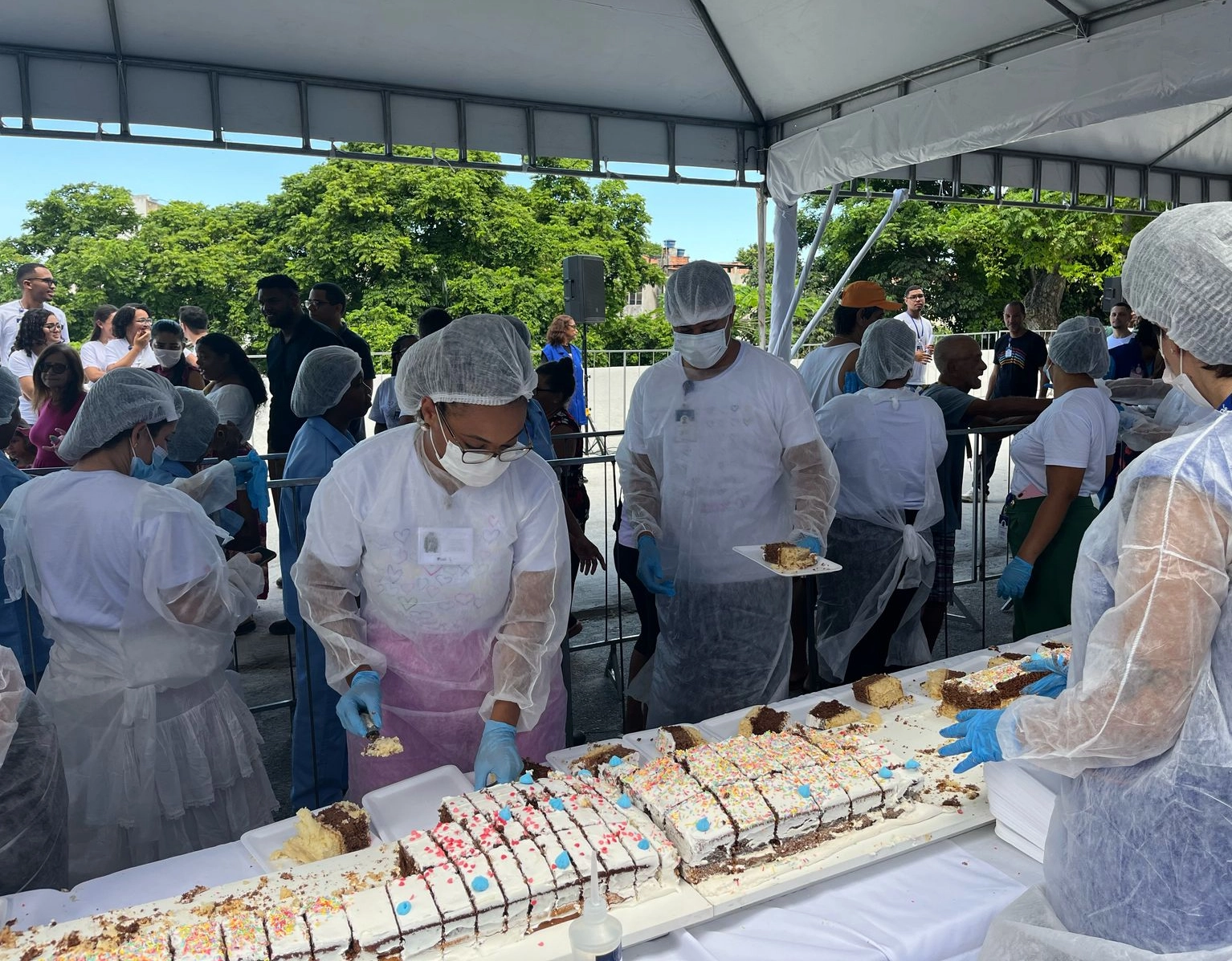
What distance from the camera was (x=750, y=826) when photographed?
185cm

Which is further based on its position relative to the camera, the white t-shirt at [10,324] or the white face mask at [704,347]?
the white t-shirt at [10,324]

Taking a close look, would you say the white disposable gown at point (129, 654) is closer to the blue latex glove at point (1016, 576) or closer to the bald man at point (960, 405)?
the blue latex glove at point (1016, 576)

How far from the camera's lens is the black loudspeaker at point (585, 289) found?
823 cm

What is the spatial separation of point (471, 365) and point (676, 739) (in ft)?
3.55

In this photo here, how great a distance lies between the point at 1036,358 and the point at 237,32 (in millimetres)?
8064

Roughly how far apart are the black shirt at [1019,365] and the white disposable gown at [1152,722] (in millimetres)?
8459

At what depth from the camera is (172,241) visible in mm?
29359

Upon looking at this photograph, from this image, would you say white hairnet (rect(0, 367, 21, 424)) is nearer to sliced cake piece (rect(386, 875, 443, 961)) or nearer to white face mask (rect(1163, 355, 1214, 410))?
sliced cake piece (rect(386, 875, 443, 961))

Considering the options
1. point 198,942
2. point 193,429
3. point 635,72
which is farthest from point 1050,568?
point 635,72

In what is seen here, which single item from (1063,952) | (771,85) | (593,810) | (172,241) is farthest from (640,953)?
(172,241)

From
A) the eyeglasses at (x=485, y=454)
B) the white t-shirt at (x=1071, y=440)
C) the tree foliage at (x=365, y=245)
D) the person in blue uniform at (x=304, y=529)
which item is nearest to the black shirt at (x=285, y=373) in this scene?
the person in blue uniform at (x=304, y=529)

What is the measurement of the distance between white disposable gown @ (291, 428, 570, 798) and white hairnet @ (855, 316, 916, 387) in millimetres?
2216

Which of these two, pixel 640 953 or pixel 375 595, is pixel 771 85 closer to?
pixel 375 595

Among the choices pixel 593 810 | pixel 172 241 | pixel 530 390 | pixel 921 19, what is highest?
pixel 172 241
